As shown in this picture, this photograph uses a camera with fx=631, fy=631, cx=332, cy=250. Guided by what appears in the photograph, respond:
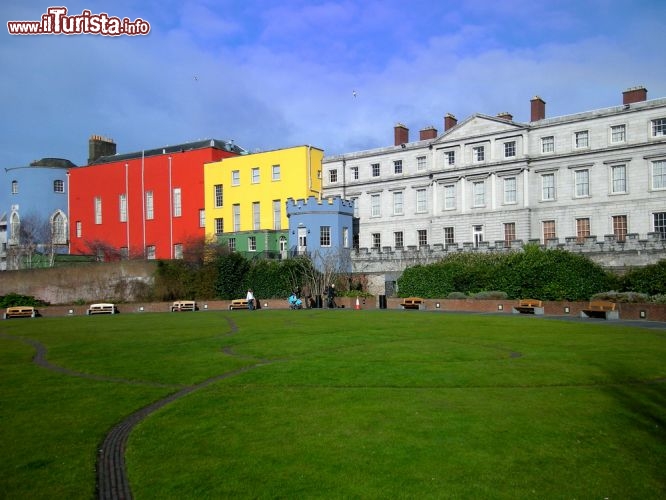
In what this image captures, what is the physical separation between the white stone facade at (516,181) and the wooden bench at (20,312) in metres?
28.0

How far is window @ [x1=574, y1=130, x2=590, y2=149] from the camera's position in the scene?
5053 centimetres

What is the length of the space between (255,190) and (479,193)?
74.6 feet

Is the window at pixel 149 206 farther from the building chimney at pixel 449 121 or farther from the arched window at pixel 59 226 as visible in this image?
the building chimney at pixel 449 121

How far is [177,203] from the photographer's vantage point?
69.7 m

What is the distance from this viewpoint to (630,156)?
48062mm

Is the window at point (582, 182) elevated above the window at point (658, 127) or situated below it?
below

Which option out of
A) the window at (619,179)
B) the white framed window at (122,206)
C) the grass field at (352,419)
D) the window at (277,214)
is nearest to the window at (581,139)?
the window at (619,179)

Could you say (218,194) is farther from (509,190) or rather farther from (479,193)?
(509,190)

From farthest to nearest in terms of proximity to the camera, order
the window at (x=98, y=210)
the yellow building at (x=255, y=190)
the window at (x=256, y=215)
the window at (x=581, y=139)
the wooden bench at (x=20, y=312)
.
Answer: the window at (x=98, y=210), the window at (x=256, y=215), the yellow building at (x=255, y=190), the window at (x=581, y=139), the wooden bench at (x=20, y=312)

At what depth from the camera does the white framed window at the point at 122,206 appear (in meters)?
73.2

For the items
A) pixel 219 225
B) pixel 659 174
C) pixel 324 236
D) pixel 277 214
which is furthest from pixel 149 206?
pixel 659 174

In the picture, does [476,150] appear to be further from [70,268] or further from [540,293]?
[70,268]

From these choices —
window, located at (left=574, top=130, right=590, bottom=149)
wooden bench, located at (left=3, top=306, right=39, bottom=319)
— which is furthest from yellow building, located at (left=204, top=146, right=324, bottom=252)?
window, located at (left=574, top=130, right=590, bottom=149)

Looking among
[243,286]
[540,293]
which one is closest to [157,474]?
[540,293]
